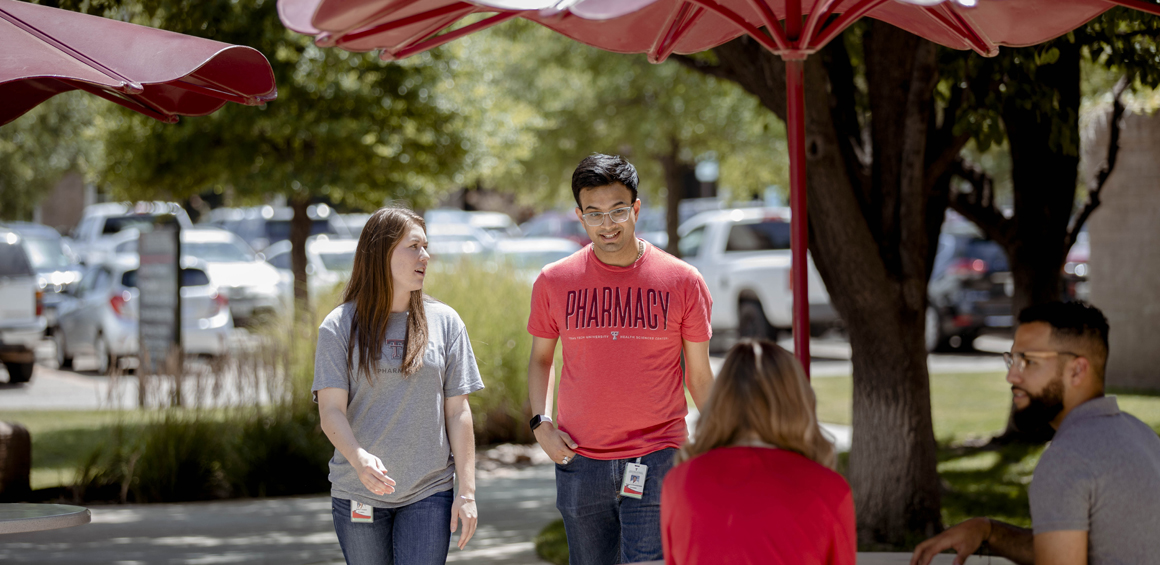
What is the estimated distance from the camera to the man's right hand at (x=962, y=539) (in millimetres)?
2988

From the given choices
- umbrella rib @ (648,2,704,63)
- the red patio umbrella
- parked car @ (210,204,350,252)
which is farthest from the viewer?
parked car @ (210,204,350,252)

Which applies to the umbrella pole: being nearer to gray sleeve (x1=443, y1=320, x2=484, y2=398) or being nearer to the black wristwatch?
the black wristwatch

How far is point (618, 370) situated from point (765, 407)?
1.28m

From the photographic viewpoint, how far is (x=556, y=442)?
3822 mm

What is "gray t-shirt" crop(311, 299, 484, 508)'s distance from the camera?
361cm

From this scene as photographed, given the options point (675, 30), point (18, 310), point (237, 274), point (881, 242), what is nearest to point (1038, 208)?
point (881, 242)

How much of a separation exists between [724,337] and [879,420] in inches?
480

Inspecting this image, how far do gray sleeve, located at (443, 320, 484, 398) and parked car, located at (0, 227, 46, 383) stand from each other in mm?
12500

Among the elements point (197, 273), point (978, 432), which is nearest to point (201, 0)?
point (978, 432)

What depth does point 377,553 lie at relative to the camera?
3619 mm

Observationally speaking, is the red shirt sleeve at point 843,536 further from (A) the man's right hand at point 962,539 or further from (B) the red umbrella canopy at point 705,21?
(B) the red umbrella canopy at point 705,21

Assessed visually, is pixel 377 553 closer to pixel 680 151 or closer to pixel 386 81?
pixel 386 81

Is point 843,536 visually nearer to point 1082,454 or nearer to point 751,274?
point 1082,454

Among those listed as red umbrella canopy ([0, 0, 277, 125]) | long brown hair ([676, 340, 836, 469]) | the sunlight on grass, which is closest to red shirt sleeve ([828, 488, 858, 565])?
long brown hair ([676, 340, 836, 469])
